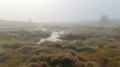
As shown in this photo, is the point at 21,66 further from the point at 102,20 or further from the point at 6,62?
the point at 102,20

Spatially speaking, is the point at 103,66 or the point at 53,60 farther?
the point at 103,66

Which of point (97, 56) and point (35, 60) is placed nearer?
point (35, 60)

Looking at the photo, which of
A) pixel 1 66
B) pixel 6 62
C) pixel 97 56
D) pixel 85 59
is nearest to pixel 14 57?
pixel 6 62

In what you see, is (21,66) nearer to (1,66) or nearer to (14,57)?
(1,66)

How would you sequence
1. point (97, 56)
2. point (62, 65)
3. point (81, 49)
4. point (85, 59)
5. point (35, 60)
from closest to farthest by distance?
1. point (62, 65)
2. point (35, 60)
3. point (85, 59)
4. point (97, 56)
5. point (81, 49)

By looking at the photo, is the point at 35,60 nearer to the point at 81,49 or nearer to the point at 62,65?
the point at 62,65

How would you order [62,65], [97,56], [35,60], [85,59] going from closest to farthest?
1. [62,65]
2. [35,60]
3. [85,59]
4. [97,56]

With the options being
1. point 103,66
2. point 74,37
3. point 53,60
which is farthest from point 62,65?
point 74,37

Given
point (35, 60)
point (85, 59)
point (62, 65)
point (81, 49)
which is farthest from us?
point (81, 49)

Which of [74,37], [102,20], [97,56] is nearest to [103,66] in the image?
[97,56]

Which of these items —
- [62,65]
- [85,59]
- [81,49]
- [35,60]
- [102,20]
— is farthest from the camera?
[102,20]
